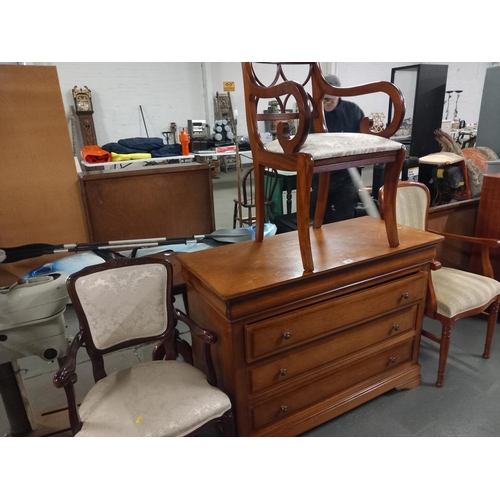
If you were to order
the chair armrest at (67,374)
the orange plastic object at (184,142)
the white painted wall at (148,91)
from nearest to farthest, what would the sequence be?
the chair armrest at (67,374)
the orange plastic object at (184,142)
the white painted wall at (148,91)

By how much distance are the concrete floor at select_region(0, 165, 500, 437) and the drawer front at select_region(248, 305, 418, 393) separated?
0.35 m

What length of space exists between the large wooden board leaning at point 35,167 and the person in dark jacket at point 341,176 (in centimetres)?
187

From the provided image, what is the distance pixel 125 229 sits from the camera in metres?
3.05

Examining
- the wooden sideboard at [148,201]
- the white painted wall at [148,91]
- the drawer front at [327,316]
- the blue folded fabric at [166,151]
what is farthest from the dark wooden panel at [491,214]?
the white painted wall at [148,91]

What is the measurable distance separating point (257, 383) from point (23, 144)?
228 cm

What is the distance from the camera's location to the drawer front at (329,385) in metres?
1.54

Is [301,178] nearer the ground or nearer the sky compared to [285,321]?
nearer the sky

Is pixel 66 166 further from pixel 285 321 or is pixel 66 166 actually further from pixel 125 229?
pixel 285 321

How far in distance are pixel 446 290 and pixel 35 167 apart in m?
2.72

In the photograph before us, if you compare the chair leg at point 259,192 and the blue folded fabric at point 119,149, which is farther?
the blue folded fabric at point 119,149

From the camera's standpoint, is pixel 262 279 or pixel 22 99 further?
pixel 22 99

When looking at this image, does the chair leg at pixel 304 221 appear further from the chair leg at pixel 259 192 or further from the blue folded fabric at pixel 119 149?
the blue folded fabric at pixel 119 149

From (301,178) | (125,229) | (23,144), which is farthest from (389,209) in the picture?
(23,144)

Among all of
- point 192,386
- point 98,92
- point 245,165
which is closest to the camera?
point 192,386
